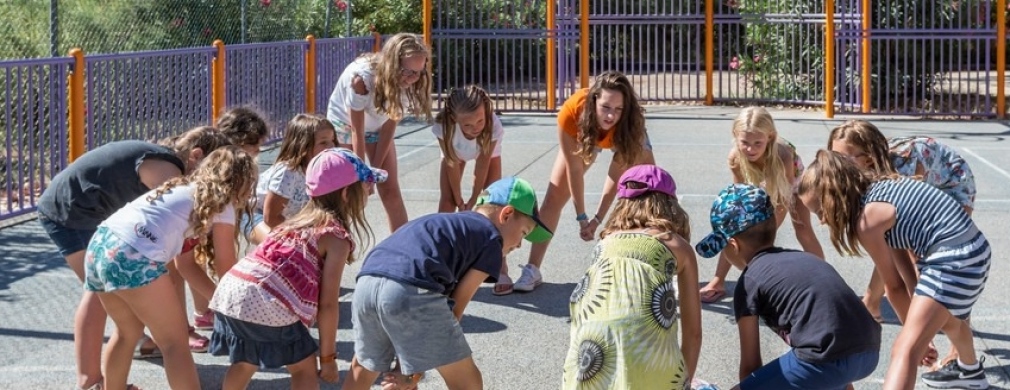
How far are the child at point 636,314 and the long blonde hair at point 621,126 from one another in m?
2.59

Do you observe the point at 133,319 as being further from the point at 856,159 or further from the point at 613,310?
the point at 856,159

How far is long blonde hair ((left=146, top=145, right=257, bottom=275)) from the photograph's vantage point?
4.95 metres

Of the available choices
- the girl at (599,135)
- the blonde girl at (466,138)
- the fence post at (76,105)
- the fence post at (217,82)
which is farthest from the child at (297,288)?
the fence post at (217,82)

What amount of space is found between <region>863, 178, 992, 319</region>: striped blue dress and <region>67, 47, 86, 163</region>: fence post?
6637 millimetres

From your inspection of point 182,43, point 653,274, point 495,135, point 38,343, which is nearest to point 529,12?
point 182,43

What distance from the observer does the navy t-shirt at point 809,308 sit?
14.3 ft

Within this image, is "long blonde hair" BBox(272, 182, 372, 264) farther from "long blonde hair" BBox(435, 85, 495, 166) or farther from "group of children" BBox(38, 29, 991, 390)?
"long blonde hair" BBox(435, 85, 495, 166)

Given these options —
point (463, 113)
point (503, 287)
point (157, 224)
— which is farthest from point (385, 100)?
point (157, 224)

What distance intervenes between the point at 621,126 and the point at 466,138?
34.2 inches

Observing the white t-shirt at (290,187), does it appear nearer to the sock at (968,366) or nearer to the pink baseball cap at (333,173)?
the pink baseball cap at (333,173)

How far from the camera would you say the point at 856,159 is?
18.8ft

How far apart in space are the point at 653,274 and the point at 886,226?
1205 mm

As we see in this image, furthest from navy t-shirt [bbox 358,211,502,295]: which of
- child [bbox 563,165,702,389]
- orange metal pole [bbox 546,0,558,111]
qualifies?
orange metal pole [bbox 546,0,558,111]

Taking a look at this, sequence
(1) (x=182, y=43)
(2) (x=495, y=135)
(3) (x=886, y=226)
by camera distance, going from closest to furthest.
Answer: (3) (x=886, y=226), (2) (x=495, y=135), (1) (x=182, y=43)
